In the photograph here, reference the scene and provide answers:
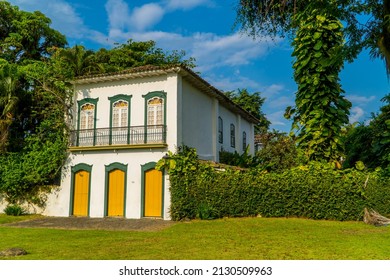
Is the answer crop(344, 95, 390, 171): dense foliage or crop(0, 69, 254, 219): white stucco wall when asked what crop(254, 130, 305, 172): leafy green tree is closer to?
crop(344, 95, 390, 171): dense foliage

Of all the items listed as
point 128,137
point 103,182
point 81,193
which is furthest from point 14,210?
point 128,137

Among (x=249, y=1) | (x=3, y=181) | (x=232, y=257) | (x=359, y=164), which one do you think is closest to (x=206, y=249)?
(x=232, y=257)

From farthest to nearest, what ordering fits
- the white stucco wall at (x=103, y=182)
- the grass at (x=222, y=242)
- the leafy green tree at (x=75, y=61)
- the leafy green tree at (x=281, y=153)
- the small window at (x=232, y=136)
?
the leafy green tree at (x=281, y=153)
the small window at (x=232, y=136)
the leafy green tree at (x=75, y=61)
the white stucco wall at (x=103, y=182)
the grass at (x=222, y=242)

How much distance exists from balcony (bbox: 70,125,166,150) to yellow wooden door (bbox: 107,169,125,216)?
1.46 metres

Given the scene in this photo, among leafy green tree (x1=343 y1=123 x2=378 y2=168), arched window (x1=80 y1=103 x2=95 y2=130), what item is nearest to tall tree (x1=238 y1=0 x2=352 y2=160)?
leafy green tree (x1=343 y1=123 x2=378 y2=168)

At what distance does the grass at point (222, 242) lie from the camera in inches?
326

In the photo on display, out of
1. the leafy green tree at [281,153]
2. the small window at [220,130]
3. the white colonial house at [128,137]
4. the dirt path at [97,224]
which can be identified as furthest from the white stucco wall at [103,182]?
the leafy green tree at [281,153]

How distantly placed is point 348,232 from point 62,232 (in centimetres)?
1011

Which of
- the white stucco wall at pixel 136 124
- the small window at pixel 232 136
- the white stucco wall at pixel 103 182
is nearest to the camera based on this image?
the white stucco wall at pixel 136 124

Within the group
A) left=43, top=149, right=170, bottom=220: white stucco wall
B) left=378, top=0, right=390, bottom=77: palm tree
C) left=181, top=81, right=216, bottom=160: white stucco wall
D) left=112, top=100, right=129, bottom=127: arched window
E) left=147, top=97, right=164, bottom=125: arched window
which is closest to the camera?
left=378, top=0, right=390, bottom=77: palm tree

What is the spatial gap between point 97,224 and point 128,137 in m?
4.66

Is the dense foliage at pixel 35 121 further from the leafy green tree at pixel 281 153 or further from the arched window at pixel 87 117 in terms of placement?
the leafy green tree at pixel 281 153

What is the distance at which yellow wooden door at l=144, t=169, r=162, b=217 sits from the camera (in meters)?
17.4

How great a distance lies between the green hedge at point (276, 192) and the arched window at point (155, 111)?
2.38 metres
